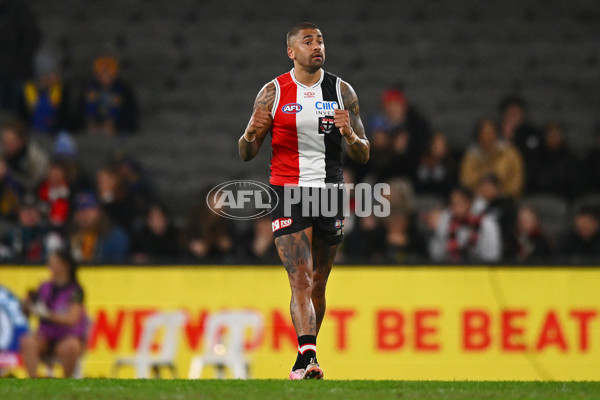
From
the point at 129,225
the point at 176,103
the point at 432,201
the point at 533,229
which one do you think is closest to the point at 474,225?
the point at 533,229

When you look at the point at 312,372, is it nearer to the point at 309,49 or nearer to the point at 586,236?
the point at 309,49

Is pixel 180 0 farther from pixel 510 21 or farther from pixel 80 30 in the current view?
pixel 510 21

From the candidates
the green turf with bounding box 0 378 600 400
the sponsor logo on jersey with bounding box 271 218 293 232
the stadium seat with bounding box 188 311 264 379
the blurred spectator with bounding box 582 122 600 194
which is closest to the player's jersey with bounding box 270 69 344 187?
the sponsor logo on jersey with bounding box 271 218 293 232

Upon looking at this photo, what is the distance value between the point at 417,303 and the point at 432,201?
111 inches

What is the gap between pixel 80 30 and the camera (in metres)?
17.1

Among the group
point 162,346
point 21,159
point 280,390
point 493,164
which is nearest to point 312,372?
point 280,390

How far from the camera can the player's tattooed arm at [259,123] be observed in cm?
704

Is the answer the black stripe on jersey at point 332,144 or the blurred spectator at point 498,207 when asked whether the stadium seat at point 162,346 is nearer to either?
the blurred spectator at point 498,207

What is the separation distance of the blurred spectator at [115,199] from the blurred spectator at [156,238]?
0.29 metres

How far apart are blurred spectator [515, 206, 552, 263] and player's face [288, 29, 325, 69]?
4983mm

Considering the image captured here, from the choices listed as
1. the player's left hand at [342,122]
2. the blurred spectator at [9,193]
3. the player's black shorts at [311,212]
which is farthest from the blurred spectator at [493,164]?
the player's left hand at [342,122]

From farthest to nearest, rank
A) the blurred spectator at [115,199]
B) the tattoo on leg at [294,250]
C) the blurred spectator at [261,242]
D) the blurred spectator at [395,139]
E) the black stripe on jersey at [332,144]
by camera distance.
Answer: the blurred spectator at [395,139], the blurred spectator at [115,199], the blurred spectator at [261,242], the black stripe on jersey at [332,144], the tattoo on leg at [294,250]

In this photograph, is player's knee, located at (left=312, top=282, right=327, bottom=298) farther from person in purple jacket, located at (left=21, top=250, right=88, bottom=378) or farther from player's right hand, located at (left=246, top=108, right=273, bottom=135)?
person in purple jacket, located at (left=21, top=250, right=88, bottom=378)

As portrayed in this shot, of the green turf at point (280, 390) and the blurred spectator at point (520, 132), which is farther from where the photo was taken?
the blurred spectator at point (520, 132)
